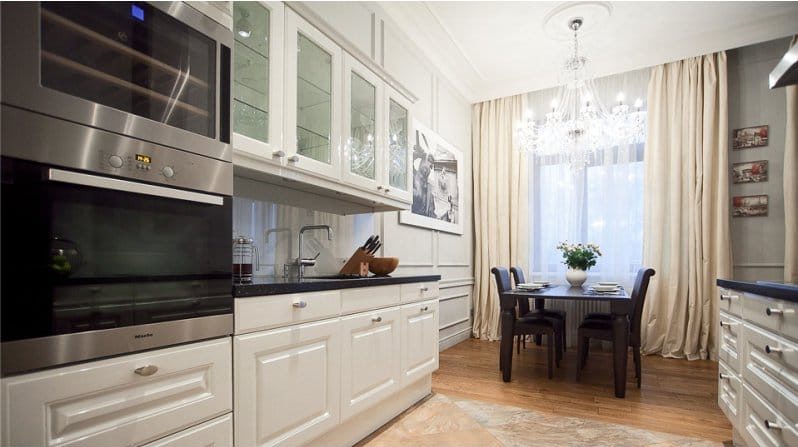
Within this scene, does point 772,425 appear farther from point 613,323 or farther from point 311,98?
point 311,98

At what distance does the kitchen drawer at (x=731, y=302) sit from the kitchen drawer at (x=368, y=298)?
1743 millimetres

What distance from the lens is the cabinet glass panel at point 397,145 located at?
2.97m

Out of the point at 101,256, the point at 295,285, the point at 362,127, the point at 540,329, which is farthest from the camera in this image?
the point at 540,329

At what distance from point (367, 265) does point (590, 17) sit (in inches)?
122

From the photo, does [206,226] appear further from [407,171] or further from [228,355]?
[407,171]

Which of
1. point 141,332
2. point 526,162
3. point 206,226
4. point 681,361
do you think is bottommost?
point 681,361

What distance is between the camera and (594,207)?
15.8 ft

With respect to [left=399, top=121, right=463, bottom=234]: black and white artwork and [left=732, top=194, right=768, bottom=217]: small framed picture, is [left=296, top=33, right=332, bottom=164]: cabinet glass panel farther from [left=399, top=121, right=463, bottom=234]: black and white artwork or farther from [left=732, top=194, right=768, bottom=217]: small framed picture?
[left=732, top=194, right=768, bottom=217]: small framed picture

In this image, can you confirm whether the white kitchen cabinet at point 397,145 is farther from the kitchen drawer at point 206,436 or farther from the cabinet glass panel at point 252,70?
the kitchen drawer at point 206,436

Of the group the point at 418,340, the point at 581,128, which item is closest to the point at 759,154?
the point at 581,128

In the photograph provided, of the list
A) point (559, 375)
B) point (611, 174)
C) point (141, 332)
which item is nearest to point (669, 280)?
point (611, 174)

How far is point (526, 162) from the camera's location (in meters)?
5.13

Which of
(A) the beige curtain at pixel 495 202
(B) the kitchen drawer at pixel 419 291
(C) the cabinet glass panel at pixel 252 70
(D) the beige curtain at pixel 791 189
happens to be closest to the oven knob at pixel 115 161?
(C) the cabinet glass panel at pixel 252 70

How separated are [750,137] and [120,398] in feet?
18.1
